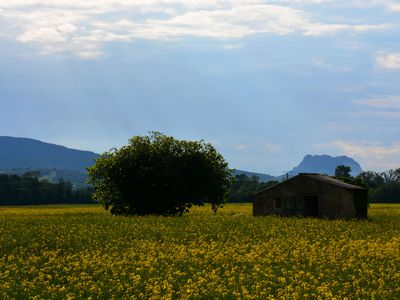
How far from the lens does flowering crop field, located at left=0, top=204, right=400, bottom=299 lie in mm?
19531

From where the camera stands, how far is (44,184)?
575 feet

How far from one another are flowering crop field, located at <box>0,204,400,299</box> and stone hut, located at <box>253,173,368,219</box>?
1985cm

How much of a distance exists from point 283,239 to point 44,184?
14888 cm

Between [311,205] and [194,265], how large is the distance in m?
41.0

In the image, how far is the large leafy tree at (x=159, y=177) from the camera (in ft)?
207

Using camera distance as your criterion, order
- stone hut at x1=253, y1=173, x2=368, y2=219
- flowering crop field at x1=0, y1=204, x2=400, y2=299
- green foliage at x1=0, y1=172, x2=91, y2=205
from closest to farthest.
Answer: flowering crop field at x1=0, y1=204, x2=400, y2=299
stone hut at x1=253, y1=173, x2=368, y2=219
green foliage at x1=0, y1=172, x2=91, y2=205

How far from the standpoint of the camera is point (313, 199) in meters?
64.2

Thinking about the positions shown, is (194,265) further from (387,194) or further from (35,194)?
(35,194)

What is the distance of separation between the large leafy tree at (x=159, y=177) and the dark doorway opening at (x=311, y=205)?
28.1ft

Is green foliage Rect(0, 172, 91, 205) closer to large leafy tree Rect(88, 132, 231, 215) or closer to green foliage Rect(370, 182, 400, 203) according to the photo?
green foliage Rect(370, 182, 400, 203)

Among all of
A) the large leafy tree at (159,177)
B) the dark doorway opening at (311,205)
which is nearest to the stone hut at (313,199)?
the dark doorway opening at (311,205)

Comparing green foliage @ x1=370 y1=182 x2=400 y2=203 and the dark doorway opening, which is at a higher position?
green foliage @ x1=370 y1=182 x2=400 y2=203

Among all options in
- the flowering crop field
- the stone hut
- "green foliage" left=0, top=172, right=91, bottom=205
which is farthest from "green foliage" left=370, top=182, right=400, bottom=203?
the flowering crop field

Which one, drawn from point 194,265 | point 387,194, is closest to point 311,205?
point 194,265
